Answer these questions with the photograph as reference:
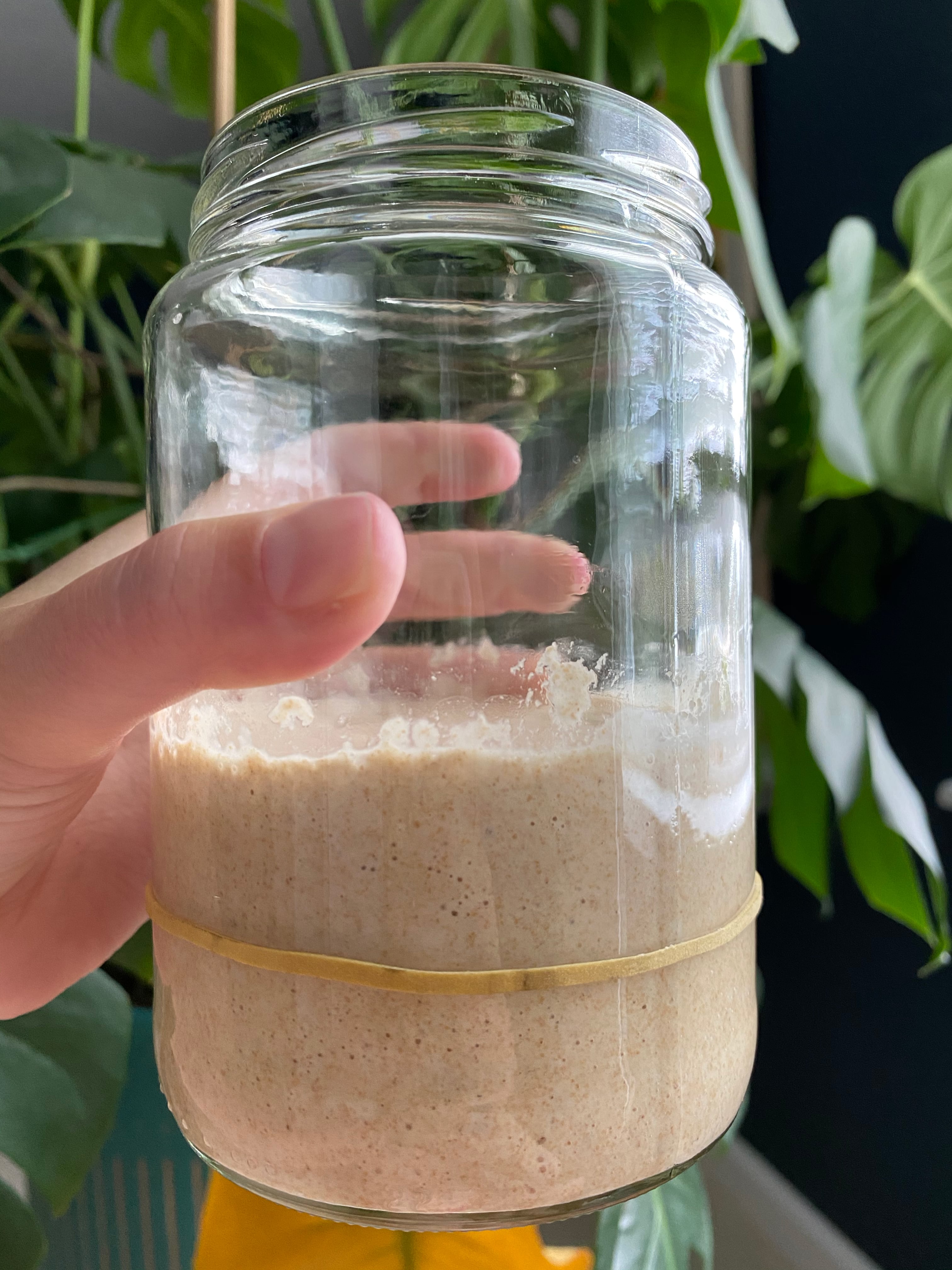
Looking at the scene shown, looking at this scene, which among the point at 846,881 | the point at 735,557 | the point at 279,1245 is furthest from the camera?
the point at 846,881

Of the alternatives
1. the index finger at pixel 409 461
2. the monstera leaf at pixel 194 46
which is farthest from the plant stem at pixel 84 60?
the index finger at pixel 409 461

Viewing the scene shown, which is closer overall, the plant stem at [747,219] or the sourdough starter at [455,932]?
the sourdough starter at [455,932]

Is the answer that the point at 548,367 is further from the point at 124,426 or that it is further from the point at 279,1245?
the point at 124,426

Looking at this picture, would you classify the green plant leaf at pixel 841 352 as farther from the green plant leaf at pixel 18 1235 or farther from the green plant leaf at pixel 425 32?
the green plant leaf at pixel 18 1235

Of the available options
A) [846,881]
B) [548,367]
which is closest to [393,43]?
[548,367]

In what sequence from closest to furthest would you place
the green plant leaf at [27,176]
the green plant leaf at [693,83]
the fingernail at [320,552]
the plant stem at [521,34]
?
the fingernail at [320,552] → the green plant leaf at [27,176] → the green plant leaf at [693,83] → the plant stem at [521,34]

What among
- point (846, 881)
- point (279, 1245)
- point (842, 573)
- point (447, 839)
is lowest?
point (846, 881)

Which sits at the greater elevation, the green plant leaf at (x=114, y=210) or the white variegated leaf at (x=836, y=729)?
the green plant leaf at (x=114, y=210)

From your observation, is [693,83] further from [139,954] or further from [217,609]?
[139,954]
